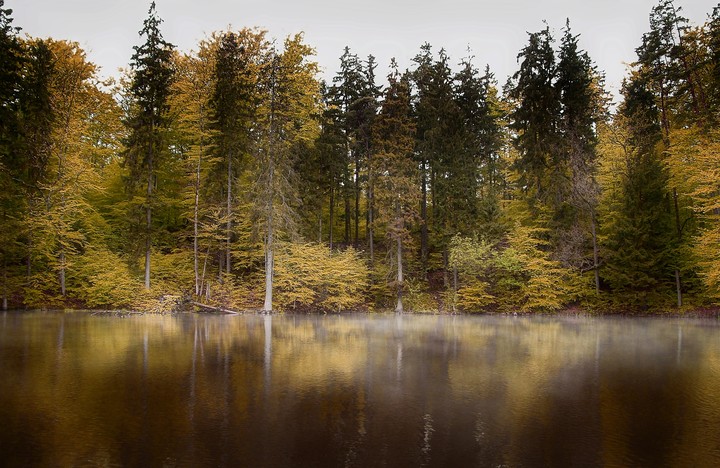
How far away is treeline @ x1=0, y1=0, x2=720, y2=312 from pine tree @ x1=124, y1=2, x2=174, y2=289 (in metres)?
0.13

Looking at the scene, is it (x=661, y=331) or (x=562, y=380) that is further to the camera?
(x=661, y=331)

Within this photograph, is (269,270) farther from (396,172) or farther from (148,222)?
(396,172)

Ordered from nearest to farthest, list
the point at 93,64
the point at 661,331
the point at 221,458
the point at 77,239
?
the point at 221,458 → the point at 661,331 → the point at 77,239 → the point at 93,64

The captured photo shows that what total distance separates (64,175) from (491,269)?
2860 centimetres

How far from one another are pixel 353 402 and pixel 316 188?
89.0ft

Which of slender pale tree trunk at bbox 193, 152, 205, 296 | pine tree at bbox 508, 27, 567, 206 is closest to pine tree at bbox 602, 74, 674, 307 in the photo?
pine tree at bbox 508, 27, 567, 206

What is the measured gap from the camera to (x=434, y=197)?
35.2m

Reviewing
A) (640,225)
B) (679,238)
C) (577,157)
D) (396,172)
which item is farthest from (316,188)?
(679,238)

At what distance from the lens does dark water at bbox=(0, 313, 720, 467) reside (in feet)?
19.7

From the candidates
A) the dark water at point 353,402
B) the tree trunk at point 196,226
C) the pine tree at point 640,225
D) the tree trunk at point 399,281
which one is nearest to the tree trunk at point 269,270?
the tree trunk at point 196,226

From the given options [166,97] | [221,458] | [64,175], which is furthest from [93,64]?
[221,458]

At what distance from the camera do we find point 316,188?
3466 centimetres

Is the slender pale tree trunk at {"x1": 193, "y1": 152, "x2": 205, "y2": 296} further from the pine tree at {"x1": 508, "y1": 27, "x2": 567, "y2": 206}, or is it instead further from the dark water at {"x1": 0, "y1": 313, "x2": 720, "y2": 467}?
the pine tree at {"x1": 508, "y1": 27, "x2": 567, "y2": 206}

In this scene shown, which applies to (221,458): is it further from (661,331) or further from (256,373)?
(661,331)
